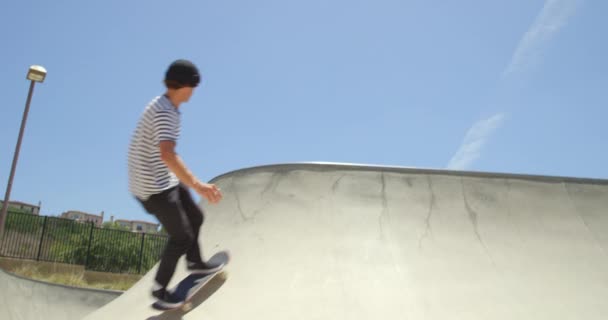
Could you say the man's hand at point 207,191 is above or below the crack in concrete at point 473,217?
above

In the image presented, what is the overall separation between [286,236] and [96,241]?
21.0 m

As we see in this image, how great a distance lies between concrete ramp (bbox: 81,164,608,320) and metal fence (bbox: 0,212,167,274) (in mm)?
14089

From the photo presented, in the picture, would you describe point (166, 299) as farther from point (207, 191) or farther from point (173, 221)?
point (207, 191)

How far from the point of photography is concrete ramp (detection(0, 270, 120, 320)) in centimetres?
907

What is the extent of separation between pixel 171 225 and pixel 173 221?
0.03 metres

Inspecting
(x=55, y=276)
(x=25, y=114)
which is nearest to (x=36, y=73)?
(x=25, y=114)

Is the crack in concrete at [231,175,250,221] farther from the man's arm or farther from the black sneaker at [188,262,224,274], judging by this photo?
the man's arm

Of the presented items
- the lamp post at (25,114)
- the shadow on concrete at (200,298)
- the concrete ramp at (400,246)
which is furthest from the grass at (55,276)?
the shadow on concrete at (200,298)

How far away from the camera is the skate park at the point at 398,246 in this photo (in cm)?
371

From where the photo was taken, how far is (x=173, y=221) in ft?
9.47

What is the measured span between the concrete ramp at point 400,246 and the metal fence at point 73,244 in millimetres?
14089

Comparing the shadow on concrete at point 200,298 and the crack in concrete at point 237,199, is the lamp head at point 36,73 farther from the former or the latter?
the shadow on concrete at point 200,298

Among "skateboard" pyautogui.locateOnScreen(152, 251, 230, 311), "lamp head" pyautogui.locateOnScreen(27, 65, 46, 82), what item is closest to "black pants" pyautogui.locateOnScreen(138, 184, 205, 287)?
"skateboard" pyautogui.locateOnScreen(152, 251, 230, 311)

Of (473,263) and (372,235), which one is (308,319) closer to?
(372,235)
